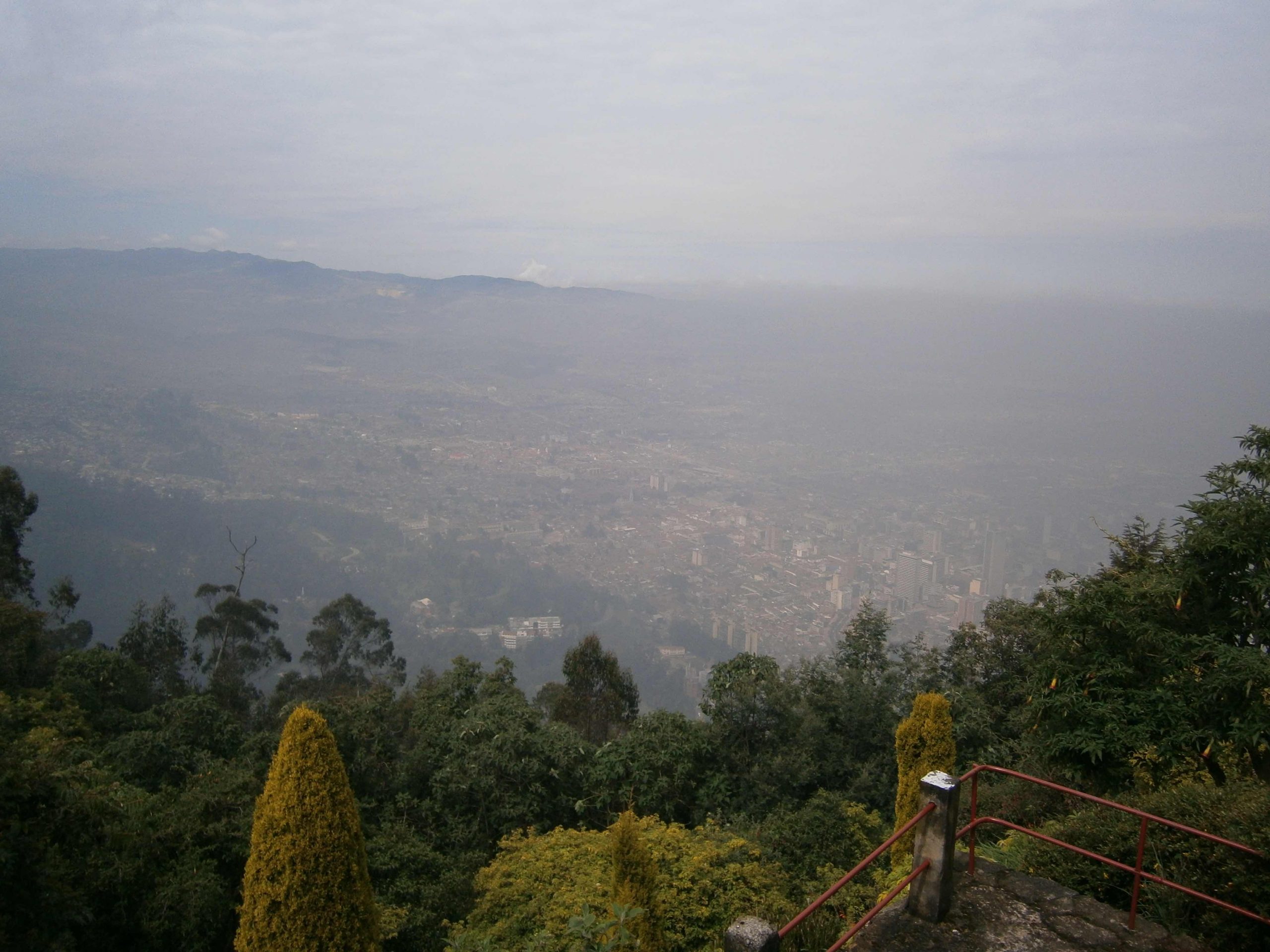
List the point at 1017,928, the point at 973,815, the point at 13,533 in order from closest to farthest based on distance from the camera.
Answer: the point at 1017,928, the point at 973,815, the point at 13,533

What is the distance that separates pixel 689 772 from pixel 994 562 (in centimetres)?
9391

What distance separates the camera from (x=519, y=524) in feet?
398

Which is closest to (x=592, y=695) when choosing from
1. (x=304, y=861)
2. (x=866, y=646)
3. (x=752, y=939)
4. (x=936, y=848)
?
(x=866, y=646)

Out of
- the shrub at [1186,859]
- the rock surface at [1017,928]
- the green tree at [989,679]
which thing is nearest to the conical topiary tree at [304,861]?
the rock surface at [1017,928]

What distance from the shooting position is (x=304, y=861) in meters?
6.61

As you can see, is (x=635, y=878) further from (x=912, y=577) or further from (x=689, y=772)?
(x=912, y=577)

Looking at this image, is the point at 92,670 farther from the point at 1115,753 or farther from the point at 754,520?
the point at 754,520

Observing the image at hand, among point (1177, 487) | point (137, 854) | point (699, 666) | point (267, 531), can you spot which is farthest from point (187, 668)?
point (1177, 487)

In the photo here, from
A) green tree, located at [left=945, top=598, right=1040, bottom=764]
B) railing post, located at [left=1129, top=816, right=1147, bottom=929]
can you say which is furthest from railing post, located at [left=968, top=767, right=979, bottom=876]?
green tree, located at [left=945, top=598, right=1040, bottom=764]

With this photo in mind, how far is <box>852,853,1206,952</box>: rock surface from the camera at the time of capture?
13.8ft

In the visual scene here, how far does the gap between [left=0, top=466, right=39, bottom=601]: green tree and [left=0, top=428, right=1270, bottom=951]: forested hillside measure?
4.69 meters

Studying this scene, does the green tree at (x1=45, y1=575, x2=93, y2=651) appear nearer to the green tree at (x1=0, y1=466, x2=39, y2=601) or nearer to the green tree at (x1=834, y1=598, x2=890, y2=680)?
the green tree at (x1=0, y1=466, x2=39, y2=601)

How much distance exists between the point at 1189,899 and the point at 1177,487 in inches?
4718

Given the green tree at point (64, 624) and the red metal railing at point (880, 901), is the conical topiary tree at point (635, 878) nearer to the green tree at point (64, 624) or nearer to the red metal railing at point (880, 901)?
the red metal railing at point (880, 901)
